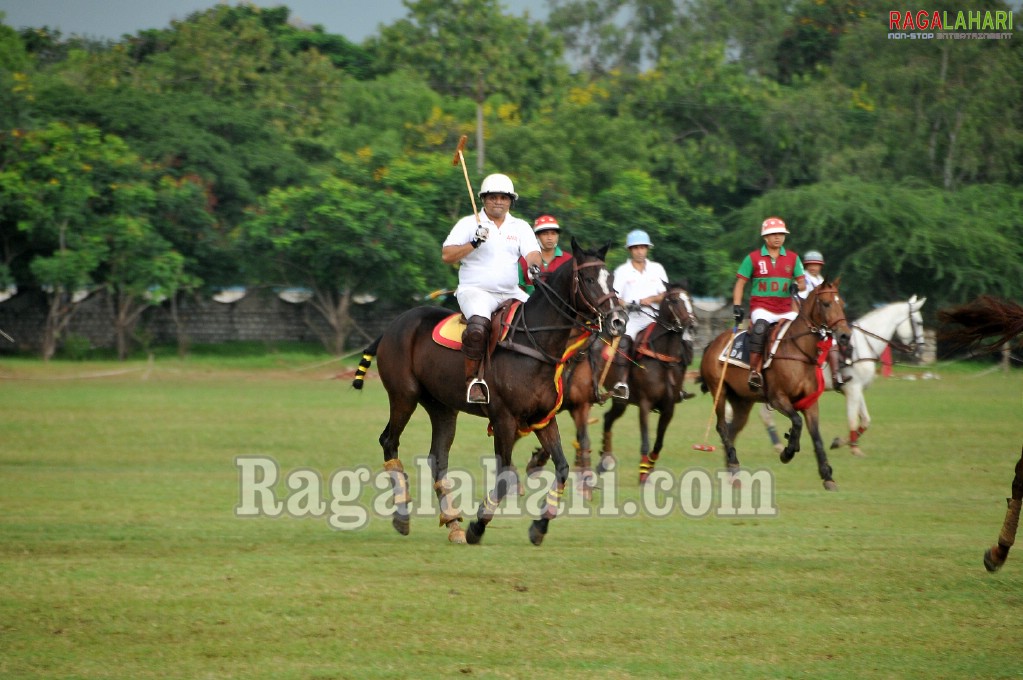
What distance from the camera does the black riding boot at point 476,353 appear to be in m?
10.5

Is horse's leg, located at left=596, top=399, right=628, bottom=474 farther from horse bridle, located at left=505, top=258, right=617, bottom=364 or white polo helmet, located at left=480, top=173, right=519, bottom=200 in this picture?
white polo helmet, located at left=480, top=173, right=519, bottom=200

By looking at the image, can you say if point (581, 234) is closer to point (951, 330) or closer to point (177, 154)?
point (177, 154)

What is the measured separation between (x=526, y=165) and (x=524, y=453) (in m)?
28.6

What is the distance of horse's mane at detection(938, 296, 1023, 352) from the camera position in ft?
32.1

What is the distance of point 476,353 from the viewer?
34.6ft

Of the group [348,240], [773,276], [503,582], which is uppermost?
[348,240]

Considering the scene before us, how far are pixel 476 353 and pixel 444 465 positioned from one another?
136 cm

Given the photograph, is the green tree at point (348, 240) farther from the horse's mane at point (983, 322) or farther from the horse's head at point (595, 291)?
the horse's mane at point (983, 322)

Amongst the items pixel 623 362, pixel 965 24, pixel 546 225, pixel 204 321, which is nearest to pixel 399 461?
pixel 546 225

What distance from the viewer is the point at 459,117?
50.2m

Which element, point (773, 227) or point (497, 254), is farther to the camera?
point (773, 227)

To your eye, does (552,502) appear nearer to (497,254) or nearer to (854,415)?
(497,254)

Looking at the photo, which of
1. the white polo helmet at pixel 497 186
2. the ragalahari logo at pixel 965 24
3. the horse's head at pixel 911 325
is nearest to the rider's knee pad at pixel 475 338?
the white polo helmet at pixel 497 186

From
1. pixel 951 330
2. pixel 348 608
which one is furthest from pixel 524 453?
pixel 348 608
